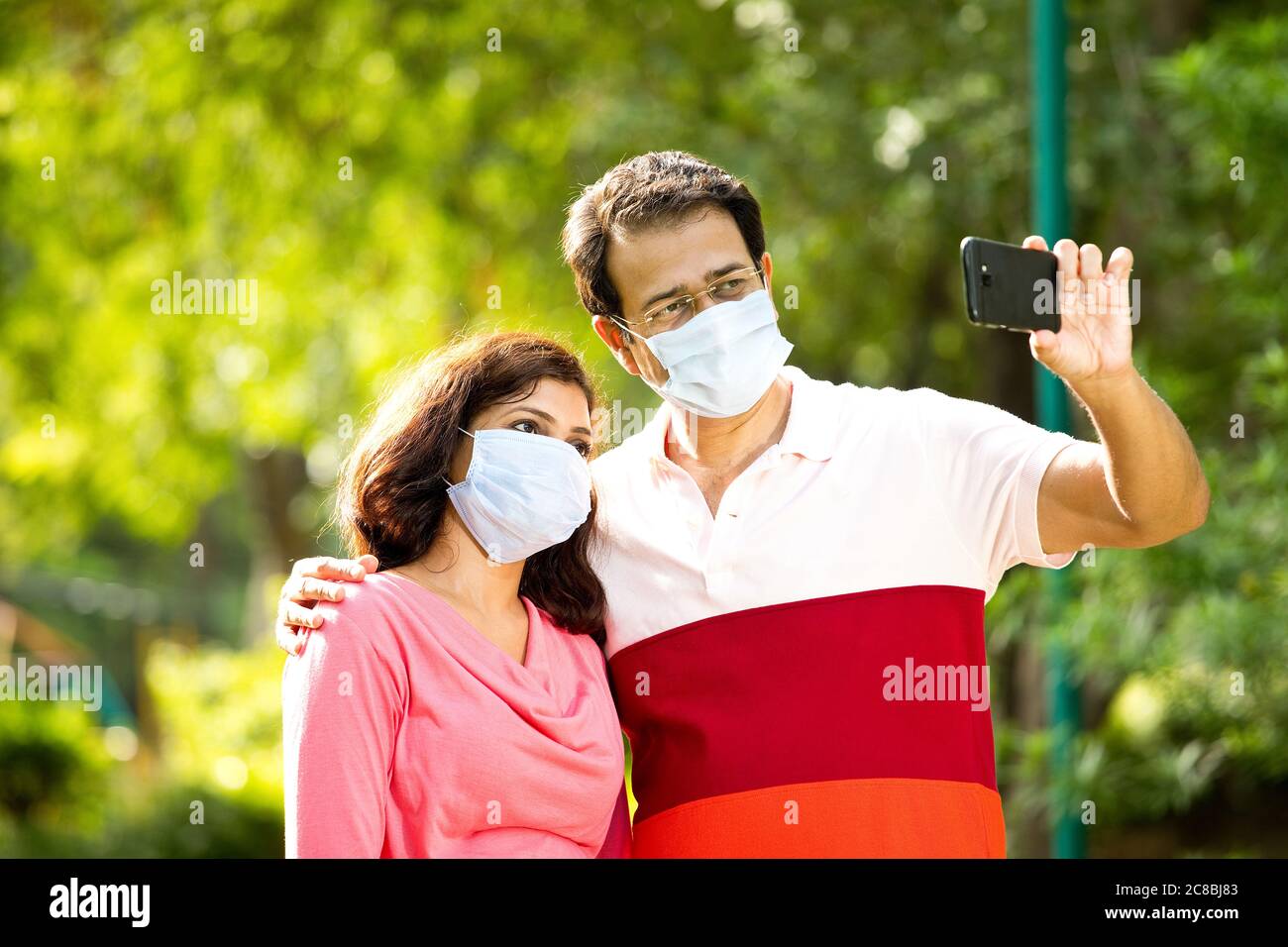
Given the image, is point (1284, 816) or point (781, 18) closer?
point (1284, 816)

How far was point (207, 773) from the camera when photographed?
10.5m

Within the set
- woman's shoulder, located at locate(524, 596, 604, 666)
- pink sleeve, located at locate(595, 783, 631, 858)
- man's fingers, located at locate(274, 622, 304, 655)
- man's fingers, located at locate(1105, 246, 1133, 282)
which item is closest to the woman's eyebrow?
woman's shoulder, located at locate(524, 596, 604, 666)

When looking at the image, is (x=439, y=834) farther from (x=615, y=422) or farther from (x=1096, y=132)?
(x=1096, y=132)

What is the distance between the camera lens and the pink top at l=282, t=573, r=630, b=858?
2713 mm

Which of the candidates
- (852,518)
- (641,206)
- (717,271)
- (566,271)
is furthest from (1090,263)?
(566,271)

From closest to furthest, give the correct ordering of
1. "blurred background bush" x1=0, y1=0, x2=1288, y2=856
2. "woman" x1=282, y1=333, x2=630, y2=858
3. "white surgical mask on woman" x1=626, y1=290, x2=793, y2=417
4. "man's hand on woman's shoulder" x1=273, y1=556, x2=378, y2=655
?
"woman" x1=282, y1=333, x2=630, y2=858 < "man's hand on woman's shoulder" x1=273, y1=556, x2=378, y2=655 < "white surgical mask on woman" x1=626, y1=290, x2=793, y2=417 < "blurred background bush" x1=0, y1=0, x2=1288, y2=856

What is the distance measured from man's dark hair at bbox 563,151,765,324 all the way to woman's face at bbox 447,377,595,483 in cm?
29

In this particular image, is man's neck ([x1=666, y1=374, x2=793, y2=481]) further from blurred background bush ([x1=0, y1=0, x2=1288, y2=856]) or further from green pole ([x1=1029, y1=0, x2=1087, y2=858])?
green pole ([x1=1029, y1=0, x2=1087, y2=858])

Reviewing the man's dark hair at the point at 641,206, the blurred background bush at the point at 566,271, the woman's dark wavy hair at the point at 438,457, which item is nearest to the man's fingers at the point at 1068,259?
the man's dark hair at the point at 641,206

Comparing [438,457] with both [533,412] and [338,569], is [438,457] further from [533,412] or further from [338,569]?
[338,569]

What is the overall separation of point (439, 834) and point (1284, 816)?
250 inches

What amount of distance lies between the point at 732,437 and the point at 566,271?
5701 mm

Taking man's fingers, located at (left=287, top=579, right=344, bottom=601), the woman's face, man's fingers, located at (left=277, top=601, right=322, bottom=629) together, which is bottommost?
man's fingers, located at (left=277, top=601, right=322, bottom=629)
